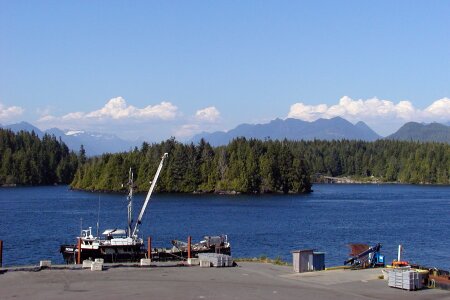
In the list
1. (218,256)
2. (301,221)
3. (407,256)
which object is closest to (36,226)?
(301,221)

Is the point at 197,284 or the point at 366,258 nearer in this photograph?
the point at 197,284

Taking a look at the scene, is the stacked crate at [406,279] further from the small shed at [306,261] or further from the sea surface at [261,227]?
the sea surface at [261,227]

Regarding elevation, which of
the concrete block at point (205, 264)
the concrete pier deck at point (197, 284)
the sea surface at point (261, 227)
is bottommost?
the sea surface at point (261, 227)

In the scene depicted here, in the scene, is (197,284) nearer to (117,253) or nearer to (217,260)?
(217,260)

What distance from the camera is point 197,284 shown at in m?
38.0

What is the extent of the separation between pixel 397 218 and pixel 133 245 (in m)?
67.8

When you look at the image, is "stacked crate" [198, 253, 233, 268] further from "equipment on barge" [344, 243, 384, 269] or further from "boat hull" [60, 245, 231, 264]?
"boat hull" [60, 245, 231, 264]

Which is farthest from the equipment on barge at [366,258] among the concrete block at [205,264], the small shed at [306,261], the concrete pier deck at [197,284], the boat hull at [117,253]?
the boat hull at [117,253]

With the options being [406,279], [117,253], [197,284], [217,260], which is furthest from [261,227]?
[406,279]

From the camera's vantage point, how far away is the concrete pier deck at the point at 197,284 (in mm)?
34969

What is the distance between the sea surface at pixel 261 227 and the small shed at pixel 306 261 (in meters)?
18.0

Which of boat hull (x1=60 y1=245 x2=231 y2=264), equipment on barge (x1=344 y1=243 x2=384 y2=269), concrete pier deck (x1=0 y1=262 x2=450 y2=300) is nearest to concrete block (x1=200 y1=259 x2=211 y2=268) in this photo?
concrete pier deck (x1=0 y1=262 x2=450 y2=300)

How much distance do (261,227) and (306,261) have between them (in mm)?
59671

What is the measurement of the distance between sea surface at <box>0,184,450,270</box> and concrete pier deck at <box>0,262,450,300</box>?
834 inches
